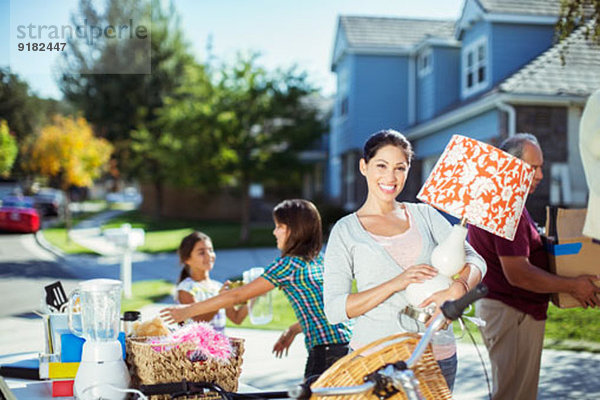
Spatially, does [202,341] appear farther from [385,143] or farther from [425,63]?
[425,63]

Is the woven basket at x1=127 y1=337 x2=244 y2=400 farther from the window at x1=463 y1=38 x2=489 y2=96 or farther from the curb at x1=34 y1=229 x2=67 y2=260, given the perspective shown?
the curb at x1=34 y1=229 x2=67 y2=260

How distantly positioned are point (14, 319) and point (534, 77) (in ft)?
38.2

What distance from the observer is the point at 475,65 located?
1794cm

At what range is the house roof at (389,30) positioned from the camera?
21453mm

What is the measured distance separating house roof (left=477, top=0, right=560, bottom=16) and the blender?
15988 mm

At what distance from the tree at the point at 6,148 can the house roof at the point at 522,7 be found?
18.7m

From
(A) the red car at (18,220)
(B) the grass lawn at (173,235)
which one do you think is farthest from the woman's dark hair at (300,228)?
(A) the red car at (18,220)

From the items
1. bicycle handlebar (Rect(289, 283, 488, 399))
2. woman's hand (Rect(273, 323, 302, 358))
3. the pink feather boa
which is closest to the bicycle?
bicycle handlebar (Rect(289, 283, 488, 399))

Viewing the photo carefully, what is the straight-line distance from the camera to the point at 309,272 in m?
3.57

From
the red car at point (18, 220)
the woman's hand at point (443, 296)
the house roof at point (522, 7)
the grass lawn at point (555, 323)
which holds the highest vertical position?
the house roof at point (522, 7)

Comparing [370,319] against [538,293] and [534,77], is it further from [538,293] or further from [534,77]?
[534,77]

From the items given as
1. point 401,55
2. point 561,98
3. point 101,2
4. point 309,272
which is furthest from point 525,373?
point 101,2

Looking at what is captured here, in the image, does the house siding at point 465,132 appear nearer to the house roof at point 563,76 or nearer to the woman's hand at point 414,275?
the house roof at point 563,76

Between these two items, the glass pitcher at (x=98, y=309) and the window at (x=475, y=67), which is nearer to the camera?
the glass pitcher at (x=98, y=309)
